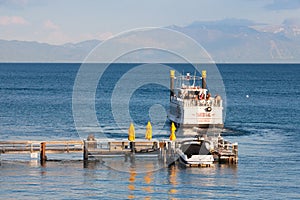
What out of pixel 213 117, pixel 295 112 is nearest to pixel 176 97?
pixel 213 117

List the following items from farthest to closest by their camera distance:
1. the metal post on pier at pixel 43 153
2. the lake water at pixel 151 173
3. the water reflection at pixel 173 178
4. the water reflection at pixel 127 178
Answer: the metal post on pier at pixel 43 153 → the water reflection at pixel 173 178 → the water reflection at pixel 127 178 → the lake water at pixel 151 173

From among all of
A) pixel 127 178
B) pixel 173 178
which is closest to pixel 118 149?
pixel 127 178

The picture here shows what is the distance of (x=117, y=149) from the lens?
50.0 metres

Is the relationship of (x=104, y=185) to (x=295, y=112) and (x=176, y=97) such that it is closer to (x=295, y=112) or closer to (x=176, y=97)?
(x=176, y=97)

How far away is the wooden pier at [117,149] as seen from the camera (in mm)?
48844

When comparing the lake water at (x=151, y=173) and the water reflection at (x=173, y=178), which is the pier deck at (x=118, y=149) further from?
the water reflection at (x=173, y=178)

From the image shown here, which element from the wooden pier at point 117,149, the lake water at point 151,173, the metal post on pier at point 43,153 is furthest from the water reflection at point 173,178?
the metal post on pier at point 43,153

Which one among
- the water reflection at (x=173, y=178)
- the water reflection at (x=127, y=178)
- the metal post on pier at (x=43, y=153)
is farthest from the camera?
the metal post on pier at (x=43, y=153)

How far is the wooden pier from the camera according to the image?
48844 millimetres

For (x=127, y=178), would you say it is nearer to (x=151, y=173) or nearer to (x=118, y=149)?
(x=151, y=173)

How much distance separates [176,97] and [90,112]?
805 inches

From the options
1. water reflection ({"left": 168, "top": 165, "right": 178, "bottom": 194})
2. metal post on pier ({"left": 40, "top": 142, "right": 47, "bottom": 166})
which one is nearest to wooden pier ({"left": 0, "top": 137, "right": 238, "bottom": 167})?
metal post on pier ({"left": 40, "top": 142, "right": 47, "bottom": 166})

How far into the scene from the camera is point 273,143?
2437 inches

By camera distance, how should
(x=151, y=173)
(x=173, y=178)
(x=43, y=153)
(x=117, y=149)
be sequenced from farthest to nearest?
(x=117, y=149) → (x=43, y=153) → (x=151, y=173) → (x=173, y=178)
